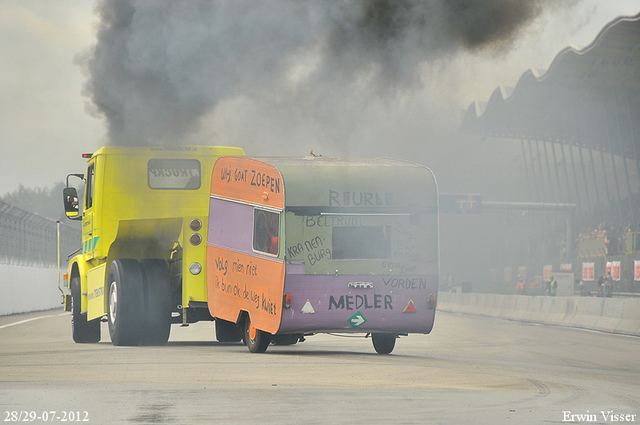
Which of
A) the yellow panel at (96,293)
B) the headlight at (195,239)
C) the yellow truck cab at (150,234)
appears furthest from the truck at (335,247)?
the yellow panel at (96,293)

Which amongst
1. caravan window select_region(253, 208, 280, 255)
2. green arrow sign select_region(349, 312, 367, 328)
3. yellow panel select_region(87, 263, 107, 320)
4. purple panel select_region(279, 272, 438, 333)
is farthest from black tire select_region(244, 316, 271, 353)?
yellow panel select_region(87, 263, 107, 320)

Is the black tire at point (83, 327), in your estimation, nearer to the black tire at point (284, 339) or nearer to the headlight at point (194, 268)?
the headlight at point (194, 268)

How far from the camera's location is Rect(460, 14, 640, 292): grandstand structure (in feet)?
157

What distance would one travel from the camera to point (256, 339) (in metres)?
14.8

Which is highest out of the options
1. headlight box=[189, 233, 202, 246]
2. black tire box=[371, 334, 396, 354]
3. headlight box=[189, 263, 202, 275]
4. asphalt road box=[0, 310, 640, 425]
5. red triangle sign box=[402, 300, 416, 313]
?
headlight box=[189, 233, 202, 246]

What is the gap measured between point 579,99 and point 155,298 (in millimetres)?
52199

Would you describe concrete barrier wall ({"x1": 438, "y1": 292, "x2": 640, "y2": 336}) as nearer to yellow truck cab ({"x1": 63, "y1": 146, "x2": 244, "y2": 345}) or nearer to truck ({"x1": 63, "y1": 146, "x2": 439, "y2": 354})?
truck ({"x1": 63, "y1": 146, "x2": 439, "y2": 354})

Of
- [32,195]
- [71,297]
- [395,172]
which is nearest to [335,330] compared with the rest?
[395,172]

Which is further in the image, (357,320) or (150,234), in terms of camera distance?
(150,234)

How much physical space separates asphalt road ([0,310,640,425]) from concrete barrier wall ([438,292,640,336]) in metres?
6.05

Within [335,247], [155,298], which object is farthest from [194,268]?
[335,247]

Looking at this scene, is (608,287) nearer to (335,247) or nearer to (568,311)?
(568,311)

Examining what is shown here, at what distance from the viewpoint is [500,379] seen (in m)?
11.6

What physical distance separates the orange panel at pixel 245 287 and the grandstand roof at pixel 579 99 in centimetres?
3669
